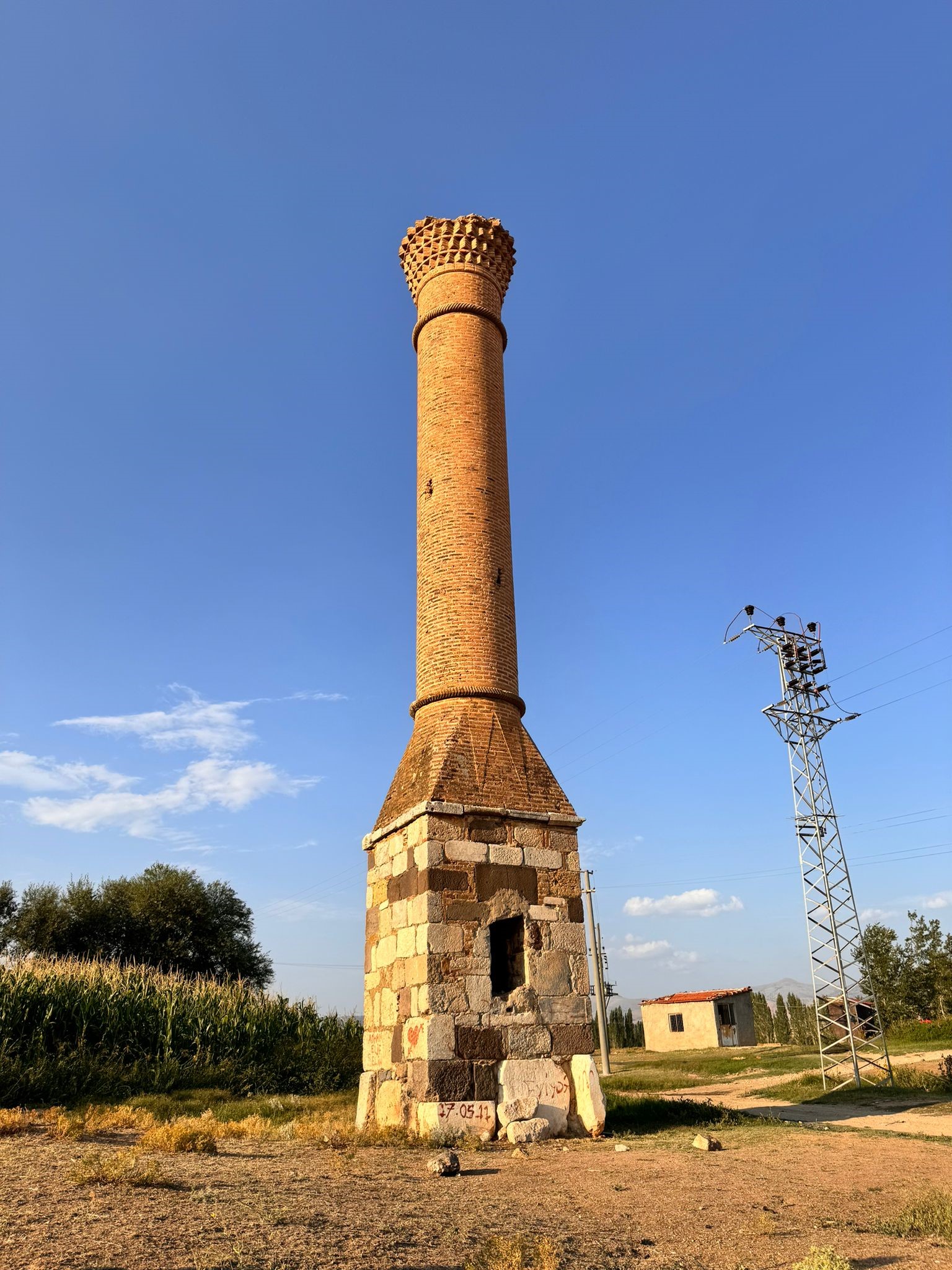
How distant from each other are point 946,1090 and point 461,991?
12.1 m

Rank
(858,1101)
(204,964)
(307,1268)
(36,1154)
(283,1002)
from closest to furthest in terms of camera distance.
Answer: (307,1268) → (36,1154) → (858,1101) → (283,1002) → (204,964)

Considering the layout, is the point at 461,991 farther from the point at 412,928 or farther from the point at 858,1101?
the point at 858,1101

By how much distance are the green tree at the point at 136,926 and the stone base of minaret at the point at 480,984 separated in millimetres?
22709

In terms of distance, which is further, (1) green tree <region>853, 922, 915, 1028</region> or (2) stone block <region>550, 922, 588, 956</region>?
(1) green tree <region>853, 922, 915, 1028</region>

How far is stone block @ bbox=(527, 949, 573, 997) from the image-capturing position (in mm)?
10289

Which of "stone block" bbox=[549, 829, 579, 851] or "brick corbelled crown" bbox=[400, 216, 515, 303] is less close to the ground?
"brick corbelled crown" bbox=[400, 216, 515, 303]

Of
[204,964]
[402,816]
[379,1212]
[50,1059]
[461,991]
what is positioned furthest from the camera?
[204,964]

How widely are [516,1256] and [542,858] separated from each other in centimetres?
632

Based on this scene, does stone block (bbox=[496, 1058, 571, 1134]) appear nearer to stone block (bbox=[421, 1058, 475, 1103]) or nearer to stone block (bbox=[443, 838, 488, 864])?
stone block (bbox=[421, 1058, 475, 1103])

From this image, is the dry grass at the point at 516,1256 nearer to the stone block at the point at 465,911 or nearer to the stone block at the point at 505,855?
the stone block at the point at 465,911

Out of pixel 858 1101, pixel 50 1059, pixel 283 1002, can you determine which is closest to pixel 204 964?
pixel 283 1002

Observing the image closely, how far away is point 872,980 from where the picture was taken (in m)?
34.9

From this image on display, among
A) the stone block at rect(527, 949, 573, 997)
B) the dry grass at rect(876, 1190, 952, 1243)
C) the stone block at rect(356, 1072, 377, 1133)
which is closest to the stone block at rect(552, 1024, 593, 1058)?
the stone block at rect(527, 949, 573, 997)

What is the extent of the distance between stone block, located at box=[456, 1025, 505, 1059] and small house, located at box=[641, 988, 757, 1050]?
29.5 meters
